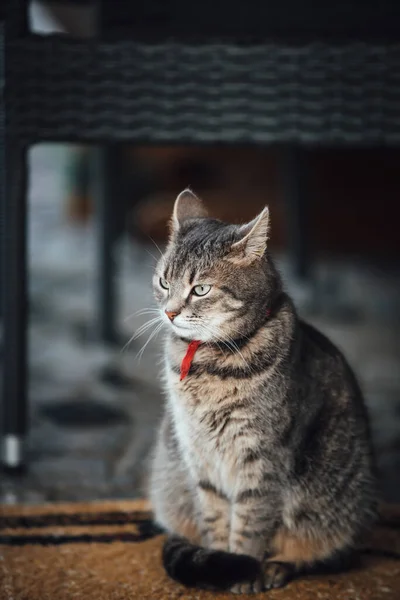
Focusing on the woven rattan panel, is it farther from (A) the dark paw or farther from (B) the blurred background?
(A) the dark paw

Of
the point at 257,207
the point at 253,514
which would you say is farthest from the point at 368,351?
the point at 253,514

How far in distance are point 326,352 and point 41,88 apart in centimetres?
73

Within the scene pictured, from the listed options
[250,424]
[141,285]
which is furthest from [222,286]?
[141,285]

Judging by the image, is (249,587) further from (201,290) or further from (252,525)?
(201,290)

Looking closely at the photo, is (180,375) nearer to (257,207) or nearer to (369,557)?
(369,557)

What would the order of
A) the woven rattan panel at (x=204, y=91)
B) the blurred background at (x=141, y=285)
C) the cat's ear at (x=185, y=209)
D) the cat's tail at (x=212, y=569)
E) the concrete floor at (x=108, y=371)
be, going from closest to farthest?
the cat's tail at (x=212, y=569)
the cat's ear at (x=185, y=209)
the woven rattan panel at (x=204, y=91)
the concrete floor at (x=108, y=371)
the blurred background at (x=141, y=285)

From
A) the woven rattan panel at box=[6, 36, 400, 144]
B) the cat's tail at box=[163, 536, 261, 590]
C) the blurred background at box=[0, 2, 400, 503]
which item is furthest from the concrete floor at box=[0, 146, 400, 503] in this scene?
the cat's tail at box=[163, 536, 261, 590]

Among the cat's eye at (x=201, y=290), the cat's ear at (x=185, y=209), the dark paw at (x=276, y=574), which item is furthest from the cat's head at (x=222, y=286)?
the dark paw at (x=276, y=574)

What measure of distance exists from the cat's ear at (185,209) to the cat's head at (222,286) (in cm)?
10

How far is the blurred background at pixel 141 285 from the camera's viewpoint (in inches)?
73.7

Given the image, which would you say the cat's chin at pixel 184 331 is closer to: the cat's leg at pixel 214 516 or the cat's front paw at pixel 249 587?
the cat's leg at pixel 214 516

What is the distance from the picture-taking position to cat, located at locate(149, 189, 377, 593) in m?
1.26

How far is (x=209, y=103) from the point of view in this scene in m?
1.53

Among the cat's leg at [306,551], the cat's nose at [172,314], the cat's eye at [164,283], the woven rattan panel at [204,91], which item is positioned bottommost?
the cat's leg at [306,551]
